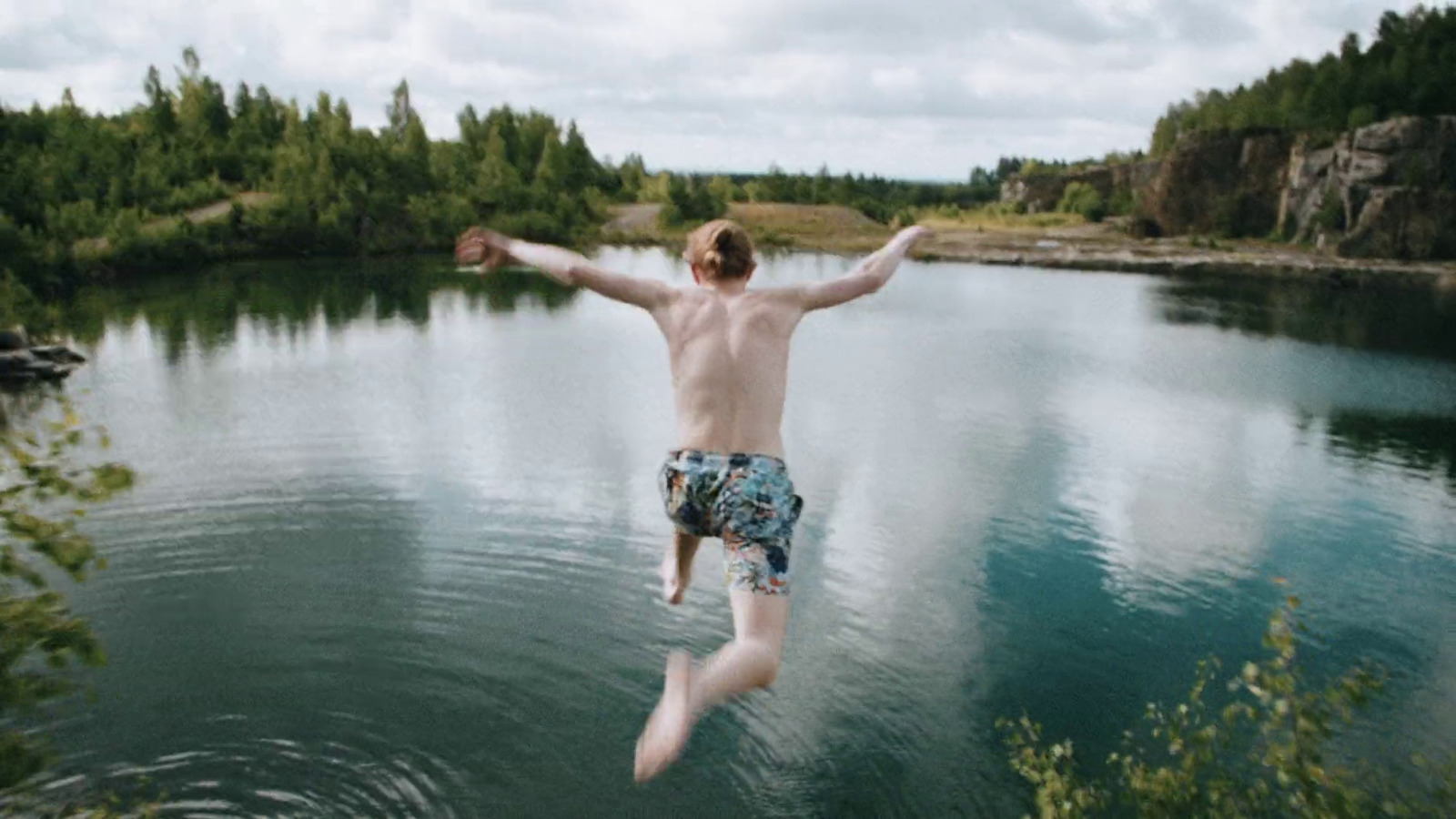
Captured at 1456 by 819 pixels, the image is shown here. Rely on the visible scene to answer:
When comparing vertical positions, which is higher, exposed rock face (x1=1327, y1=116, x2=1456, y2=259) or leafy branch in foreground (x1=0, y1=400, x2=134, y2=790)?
exposed rock face (x1=1327, y1=116, x2=1456, y2=259)

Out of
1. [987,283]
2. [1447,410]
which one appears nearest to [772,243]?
[987,283]

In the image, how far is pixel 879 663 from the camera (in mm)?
13578

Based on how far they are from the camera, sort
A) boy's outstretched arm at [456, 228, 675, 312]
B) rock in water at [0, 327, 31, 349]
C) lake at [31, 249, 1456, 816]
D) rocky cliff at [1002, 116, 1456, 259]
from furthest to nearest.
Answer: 1. rocky cliff at [1002, 116, 1456, 259]
2. rock in water at [0, 327, 31, 349]
3. lake at [31, 249, 1456, 816]
4. boy's outstretched arm at [456, 228, 675, 312]

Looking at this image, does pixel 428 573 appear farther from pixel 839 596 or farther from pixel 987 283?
pixel 987 283

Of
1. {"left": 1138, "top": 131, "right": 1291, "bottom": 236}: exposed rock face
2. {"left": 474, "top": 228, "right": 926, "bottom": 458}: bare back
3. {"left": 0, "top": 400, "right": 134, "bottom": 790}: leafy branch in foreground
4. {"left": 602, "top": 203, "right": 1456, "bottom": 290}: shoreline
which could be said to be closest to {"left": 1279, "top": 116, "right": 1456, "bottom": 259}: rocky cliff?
{"left": 602, "top": 203, "right": 1456, "bottom": 290}: shoreline

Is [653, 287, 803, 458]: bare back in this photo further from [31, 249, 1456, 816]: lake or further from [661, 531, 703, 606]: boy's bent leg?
Result: [31, 249, 1456, 816]: lake

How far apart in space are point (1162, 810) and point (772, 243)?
8120 cm

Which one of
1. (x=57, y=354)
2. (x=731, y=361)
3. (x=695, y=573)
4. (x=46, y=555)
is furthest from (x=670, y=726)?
(x=57, y=354)

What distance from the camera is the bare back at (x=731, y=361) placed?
3.95m

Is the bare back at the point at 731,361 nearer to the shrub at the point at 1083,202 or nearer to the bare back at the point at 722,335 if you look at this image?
the bare back at the point at 722,335

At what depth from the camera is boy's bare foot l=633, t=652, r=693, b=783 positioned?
12.1ft

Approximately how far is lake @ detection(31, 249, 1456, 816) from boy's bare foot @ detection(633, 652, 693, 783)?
7.16 meters

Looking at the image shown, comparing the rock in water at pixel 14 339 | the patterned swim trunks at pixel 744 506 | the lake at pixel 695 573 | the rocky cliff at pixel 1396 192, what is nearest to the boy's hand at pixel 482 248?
the patterned swim trunks at pixel 744 506

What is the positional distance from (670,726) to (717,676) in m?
0.23
